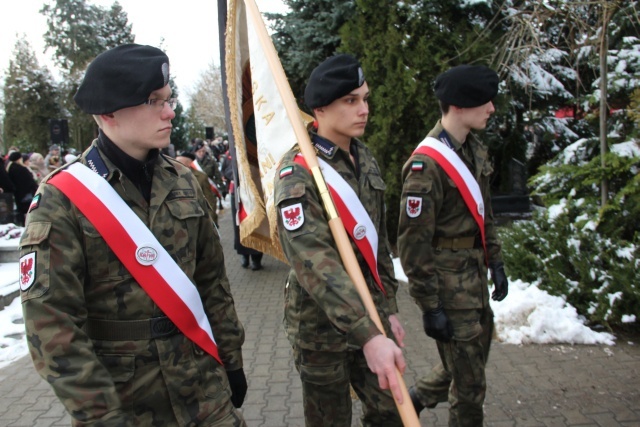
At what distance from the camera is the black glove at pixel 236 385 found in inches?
89.4

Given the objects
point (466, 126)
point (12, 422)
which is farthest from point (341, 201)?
point (12, 422)

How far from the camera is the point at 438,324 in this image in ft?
9.70

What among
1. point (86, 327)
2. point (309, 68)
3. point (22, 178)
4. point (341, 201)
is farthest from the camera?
point (22, 178)

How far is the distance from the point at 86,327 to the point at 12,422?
115 inches

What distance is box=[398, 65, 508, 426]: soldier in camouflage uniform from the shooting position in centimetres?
301

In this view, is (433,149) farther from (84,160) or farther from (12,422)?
(12,422)

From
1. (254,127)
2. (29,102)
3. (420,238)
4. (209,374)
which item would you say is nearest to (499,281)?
(420,238)

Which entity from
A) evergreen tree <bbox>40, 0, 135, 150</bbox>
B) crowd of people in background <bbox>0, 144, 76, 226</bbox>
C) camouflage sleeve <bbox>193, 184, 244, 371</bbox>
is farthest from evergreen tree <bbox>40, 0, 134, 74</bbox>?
camouflage sleeve <bbox>193, 184, 244, 371</bbox>

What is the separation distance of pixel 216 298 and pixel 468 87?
1.81m

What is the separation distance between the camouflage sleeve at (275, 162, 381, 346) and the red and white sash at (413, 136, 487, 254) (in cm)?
97

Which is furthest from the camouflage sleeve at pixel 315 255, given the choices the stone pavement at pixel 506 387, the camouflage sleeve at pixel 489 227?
the stone pavement at pixel 506 387

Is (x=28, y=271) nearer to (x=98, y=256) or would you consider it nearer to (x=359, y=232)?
(x=98, y=256)

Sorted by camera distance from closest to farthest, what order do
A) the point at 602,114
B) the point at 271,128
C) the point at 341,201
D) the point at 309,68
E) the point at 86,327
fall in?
the point at 86,327 < the point at 341,201 < the point at 271,128 < the point at 602,114 < the point at 309,68

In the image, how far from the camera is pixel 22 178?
11875 millimetres
